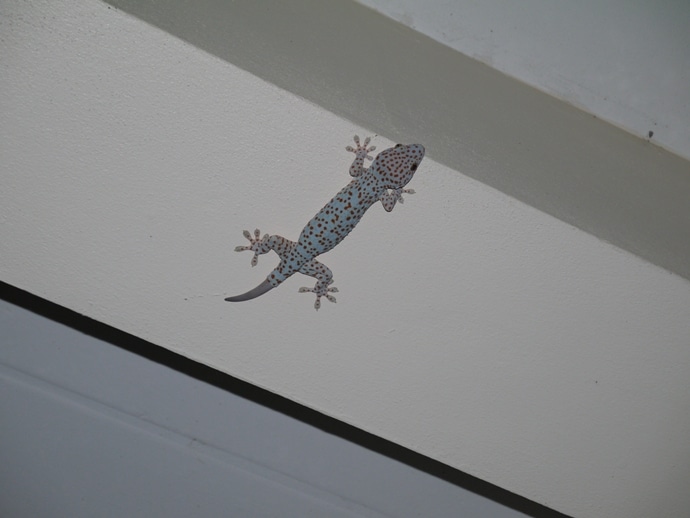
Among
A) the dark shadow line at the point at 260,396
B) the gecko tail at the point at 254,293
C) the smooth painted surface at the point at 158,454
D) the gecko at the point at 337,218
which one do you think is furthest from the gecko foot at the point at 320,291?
the smooth painted surface at the point at 158,454

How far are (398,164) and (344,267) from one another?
371mm

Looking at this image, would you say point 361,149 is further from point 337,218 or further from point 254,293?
point 254,293

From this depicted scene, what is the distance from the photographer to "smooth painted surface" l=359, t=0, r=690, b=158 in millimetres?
1217

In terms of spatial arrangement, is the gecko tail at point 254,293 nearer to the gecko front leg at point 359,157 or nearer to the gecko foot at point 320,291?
the gecko foot at point 320,291

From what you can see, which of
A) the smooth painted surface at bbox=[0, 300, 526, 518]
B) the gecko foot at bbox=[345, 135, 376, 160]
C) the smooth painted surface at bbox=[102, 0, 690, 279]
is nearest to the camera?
the smooth painted surface at bbox=[102, 0, 690, 279]

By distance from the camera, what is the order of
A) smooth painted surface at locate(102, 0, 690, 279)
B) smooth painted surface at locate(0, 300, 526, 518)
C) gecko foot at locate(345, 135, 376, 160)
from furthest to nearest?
1. smooth painted surface at locate(0, 300, 526, 518)
2. gecko foot at locate(345, 135, 376, 160)
3. smooth painted surface at locate(102, 0, 690, 279)

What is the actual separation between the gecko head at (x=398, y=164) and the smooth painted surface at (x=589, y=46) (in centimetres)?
31

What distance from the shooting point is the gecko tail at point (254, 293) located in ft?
4.41

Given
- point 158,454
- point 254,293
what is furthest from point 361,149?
point 158,454

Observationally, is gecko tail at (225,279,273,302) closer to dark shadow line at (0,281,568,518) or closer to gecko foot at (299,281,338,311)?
gecko foot at (299,281,338,311)

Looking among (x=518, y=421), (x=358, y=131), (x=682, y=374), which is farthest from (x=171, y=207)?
(x=682, y=374)

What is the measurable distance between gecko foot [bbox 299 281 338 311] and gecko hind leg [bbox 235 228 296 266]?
0.14 metres

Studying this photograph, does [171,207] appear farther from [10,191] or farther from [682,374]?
[682,374]

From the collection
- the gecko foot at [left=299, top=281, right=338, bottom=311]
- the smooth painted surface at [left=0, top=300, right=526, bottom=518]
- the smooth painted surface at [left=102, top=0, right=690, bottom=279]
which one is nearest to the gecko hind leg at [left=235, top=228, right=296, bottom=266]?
the gecko foot at [left=299, top=281, right=338, bottom=311]
